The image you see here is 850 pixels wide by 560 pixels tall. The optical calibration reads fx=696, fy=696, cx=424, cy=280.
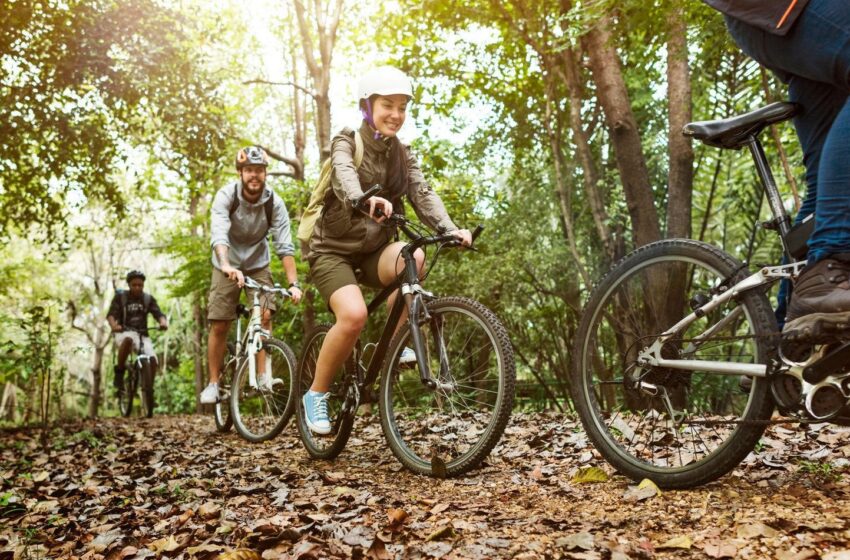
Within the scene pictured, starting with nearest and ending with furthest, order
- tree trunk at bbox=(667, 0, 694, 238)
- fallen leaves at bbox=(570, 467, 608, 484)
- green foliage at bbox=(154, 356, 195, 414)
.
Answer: fallen leaves at bbox=(570, 467, 608, 484)
tree trunk at bbox=(667, 0, 694, 238)
green foliage at bbox=(154, 356, 195, 414)

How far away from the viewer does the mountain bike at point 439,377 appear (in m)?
3.32

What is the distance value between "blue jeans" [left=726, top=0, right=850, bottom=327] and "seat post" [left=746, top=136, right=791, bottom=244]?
101mm

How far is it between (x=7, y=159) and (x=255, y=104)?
9316 mm

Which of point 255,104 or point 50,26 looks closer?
point 50,26

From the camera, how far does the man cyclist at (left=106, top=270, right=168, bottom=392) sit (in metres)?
10.4

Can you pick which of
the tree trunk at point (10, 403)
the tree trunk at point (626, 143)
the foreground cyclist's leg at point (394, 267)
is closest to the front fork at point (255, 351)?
the foreground cyclist's leg at point (394, 267)

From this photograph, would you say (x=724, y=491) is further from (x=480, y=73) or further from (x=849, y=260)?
(x=480, y=73)

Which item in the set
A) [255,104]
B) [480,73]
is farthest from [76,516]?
[255,104]

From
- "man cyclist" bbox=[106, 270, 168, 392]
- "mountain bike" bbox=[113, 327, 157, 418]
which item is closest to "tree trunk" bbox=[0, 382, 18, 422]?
"mountain bike" bbox=[113, 327, 157, 418]

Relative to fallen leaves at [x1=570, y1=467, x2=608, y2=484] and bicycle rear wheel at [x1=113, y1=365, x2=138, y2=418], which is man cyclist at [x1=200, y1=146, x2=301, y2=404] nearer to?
fallen leaves at [x1=570, y1=467, x2=608, y2=484]

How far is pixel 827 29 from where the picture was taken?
2154mm

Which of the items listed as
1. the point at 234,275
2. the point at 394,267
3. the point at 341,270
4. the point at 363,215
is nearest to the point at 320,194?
the point at 363,215

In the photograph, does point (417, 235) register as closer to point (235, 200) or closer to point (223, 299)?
point (235, 200)

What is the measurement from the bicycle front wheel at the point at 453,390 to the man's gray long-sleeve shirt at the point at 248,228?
275 cm
